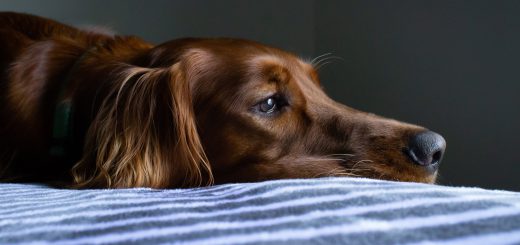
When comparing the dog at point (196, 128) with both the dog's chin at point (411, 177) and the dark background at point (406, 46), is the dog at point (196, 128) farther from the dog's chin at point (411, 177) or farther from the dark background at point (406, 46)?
the dark background at point (406, 46)

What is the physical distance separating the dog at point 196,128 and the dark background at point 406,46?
99 cm

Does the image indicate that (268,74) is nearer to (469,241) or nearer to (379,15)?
(469,241)

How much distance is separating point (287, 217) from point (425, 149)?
583 mm

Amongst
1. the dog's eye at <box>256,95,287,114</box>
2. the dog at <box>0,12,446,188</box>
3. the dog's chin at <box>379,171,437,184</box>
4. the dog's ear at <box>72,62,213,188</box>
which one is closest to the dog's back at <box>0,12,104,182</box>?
the dog at <box>0,12,446,188</box>

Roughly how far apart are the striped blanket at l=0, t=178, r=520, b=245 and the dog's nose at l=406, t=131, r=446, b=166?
0.33 meters

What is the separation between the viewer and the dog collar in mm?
1411

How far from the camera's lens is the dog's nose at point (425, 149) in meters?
1.24

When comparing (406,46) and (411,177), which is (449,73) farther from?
(411,177)

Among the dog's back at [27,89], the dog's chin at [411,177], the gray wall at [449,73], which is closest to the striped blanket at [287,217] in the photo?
the dog's chin at [411,177]

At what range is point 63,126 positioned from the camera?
55.9 inches

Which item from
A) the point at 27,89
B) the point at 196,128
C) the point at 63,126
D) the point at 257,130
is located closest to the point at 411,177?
the point at 257,130

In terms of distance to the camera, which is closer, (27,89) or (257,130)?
(257,130)

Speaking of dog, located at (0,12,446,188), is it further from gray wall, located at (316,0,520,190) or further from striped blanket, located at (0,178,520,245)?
gray wall, located at (316,0,520,190)

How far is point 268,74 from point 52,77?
0.58 m
